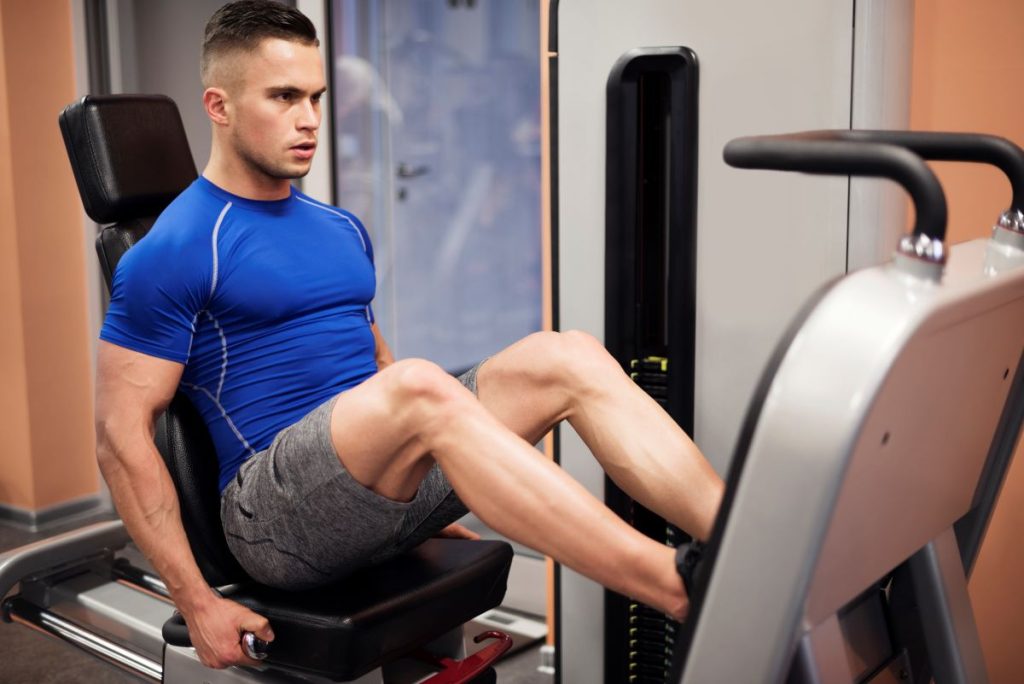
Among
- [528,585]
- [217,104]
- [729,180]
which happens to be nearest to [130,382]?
[217,104]

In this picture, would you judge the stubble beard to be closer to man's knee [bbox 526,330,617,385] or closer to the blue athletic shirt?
the blue athletic shirt

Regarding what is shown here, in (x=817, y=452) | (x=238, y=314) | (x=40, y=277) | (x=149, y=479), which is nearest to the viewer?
(x=817, y=452)

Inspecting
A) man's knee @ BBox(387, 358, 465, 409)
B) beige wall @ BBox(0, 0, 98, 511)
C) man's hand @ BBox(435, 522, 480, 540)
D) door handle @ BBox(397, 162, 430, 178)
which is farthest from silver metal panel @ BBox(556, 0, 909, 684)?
beige wall @ BBox(0, 0, 98, 511)

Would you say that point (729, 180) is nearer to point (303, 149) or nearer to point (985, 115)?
point (985, 115)

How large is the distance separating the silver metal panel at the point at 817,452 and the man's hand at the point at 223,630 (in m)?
0.70

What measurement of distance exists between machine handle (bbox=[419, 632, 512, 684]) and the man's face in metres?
0.77

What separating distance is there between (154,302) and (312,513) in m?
0.39

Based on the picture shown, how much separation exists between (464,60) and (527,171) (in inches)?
13.4

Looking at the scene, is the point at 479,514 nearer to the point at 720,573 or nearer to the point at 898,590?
the point at 720,573

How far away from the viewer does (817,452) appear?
2.59 feet

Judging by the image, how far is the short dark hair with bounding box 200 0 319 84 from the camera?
5.30 feet

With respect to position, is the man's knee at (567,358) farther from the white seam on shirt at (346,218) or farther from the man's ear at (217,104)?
the man's ear at (217,104)

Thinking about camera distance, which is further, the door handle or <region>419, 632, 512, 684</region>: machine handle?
the door handle

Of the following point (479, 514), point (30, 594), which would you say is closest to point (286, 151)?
point (479, 514)
